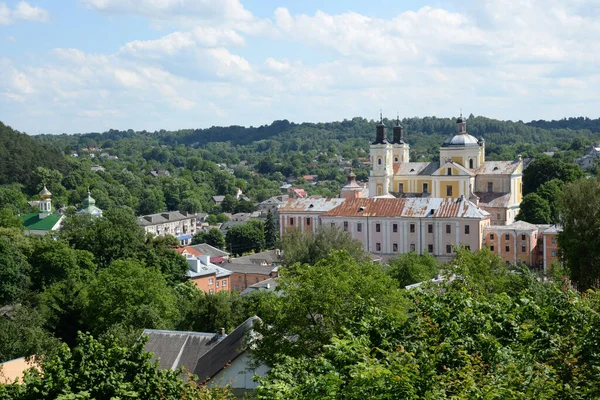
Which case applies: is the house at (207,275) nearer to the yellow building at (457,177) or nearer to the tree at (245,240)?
the yellow building at (457,177)

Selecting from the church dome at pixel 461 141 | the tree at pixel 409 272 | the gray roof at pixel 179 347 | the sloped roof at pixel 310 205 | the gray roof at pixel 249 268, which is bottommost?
the gray roof at pixel 249 268

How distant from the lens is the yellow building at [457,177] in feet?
223

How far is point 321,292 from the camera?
19344mm

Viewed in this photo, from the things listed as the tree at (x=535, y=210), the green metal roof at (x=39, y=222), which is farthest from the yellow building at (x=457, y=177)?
the green metal roof at (x=39, y=222)

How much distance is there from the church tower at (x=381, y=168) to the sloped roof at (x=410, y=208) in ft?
35.0

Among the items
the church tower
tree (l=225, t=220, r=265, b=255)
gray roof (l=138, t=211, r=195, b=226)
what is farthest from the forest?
gray roof (l=138, t=211, r=195, b=226)

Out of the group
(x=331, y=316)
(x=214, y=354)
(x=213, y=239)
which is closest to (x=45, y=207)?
(x=213, y=239)

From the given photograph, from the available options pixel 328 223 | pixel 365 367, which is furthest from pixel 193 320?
pixel 328 223

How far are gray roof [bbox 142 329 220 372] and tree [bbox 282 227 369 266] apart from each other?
2430cm

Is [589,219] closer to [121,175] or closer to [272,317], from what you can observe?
[272,317]

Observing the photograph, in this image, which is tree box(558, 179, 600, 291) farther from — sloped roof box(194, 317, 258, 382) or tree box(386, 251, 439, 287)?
sloped roof box(194, 317, 258, 382)

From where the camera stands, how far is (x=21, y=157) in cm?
10550

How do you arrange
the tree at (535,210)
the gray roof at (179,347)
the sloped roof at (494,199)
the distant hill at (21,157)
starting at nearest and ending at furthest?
the gray roof at (179,347)
the tree at (535,210)
the sloped roof at (494,199)
the distant hill at (21,157)

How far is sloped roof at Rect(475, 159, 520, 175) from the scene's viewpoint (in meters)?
68.9
